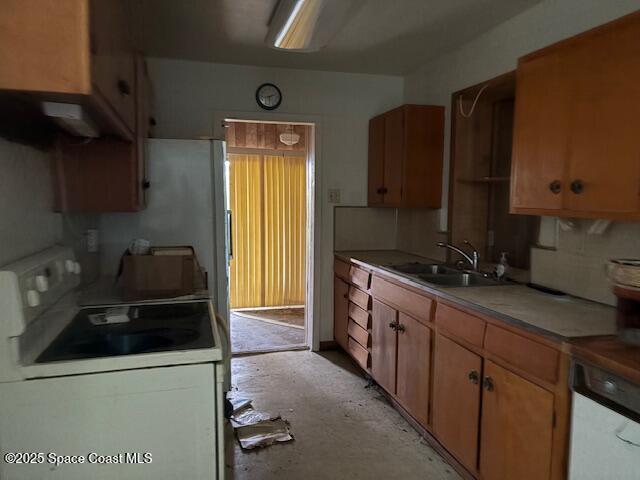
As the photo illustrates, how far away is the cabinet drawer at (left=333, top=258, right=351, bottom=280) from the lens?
3.48m

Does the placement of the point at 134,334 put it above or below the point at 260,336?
above

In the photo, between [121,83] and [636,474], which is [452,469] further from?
[121,83]

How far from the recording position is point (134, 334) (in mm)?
1488

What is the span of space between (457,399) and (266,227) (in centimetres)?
329

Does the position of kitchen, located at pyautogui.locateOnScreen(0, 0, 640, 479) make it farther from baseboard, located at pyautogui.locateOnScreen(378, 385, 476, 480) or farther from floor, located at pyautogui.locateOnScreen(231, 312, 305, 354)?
floor, located at pyautogui.locateOnScreen(231, 312, 305, 354)

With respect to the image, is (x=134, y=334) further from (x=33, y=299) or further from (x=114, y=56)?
(x=114, y=56)

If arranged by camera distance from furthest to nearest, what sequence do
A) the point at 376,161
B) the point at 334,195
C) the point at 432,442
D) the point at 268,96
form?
the point at 334,195 → the point at 376,161 → the point at 268,96 → the point at 432,442

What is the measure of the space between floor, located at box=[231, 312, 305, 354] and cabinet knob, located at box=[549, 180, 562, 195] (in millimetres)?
2706

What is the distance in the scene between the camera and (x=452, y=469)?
2.18 meters

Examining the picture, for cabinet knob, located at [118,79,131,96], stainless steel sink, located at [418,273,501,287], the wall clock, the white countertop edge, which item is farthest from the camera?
the wall clock

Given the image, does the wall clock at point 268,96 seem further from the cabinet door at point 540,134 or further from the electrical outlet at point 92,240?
the cabinet door at point 540,134

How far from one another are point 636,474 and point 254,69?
3.32 m

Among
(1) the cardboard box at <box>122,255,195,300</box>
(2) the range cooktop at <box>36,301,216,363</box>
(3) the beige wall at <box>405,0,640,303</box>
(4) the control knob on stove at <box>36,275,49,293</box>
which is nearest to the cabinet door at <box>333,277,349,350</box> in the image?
(3) the beige wall at <box>405,0,640,303</box>

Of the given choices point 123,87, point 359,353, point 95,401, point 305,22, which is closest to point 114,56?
point 123,87
